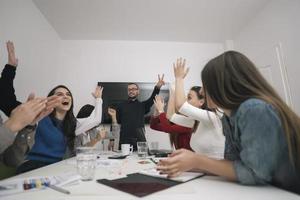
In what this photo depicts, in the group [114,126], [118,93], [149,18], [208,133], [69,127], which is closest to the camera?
[208,133]

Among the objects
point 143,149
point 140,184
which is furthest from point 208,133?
point 140,184

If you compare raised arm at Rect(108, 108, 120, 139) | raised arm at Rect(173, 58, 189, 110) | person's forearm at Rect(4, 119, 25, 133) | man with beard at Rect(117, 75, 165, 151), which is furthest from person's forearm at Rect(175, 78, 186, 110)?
raised arm at Rect(108, 108, 120, 139)

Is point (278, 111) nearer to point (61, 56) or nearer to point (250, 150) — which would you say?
point (250, 150)

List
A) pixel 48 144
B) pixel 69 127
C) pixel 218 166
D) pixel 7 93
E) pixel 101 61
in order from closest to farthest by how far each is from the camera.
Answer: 1. pixel 218 166
2. pixel 48 144
3. pixel 7 93
4. pixel 69 127
5. pixel 101 61

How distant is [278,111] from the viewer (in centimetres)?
61

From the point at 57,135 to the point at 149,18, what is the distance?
2.10 meters

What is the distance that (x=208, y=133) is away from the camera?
129cm

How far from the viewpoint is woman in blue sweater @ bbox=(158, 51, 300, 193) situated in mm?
→ 593

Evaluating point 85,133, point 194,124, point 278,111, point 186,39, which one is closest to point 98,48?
point 186,39

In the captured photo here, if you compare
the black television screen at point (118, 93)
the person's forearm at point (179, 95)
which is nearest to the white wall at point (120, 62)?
the black television screen at point (118, 93)

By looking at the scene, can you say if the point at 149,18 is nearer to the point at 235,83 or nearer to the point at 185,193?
the point at 235,83

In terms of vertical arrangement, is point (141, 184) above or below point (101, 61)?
below

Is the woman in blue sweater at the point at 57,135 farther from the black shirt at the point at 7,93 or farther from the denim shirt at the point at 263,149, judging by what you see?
the denim shirt at the point at 263,149

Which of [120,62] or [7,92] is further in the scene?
[120,62]
